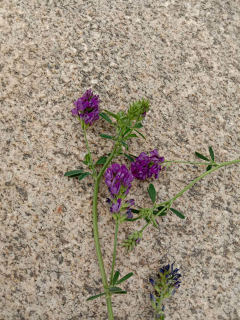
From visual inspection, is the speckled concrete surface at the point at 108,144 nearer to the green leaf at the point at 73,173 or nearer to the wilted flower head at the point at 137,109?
the green leaf at the point at 73,173

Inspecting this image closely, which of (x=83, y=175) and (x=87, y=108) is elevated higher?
(x=87, y=108)

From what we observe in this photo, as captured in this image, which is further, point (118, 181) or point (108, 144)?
point (108, 144)

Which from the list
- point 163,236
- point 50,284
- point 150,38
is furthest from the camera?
point 150,38

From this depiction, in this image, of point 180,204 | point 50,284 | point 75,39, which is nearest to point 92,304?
point 50,284

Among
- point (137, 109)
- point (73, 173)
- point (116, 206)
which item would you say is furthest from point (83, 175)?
point (137, 109)

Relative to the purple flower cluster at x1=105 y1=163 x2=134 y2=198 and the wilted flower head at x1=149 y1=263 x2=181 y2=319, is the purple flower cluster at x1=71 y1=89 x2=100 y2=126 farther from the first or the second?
the wilted flower head at x1=149 y1=263 x2=181 y2=319

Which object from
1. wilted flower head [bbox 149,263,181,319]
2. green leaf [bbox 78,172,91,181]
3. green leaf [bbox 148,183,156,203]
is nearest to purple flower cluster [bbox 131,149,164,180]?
green leaf [bbox 148,183,156,203]

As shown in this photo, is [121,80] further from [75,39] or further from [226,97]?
[226,97]

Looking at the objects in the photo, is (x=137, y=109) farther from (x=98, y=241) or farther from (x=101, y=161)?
(x=98, y=241)
